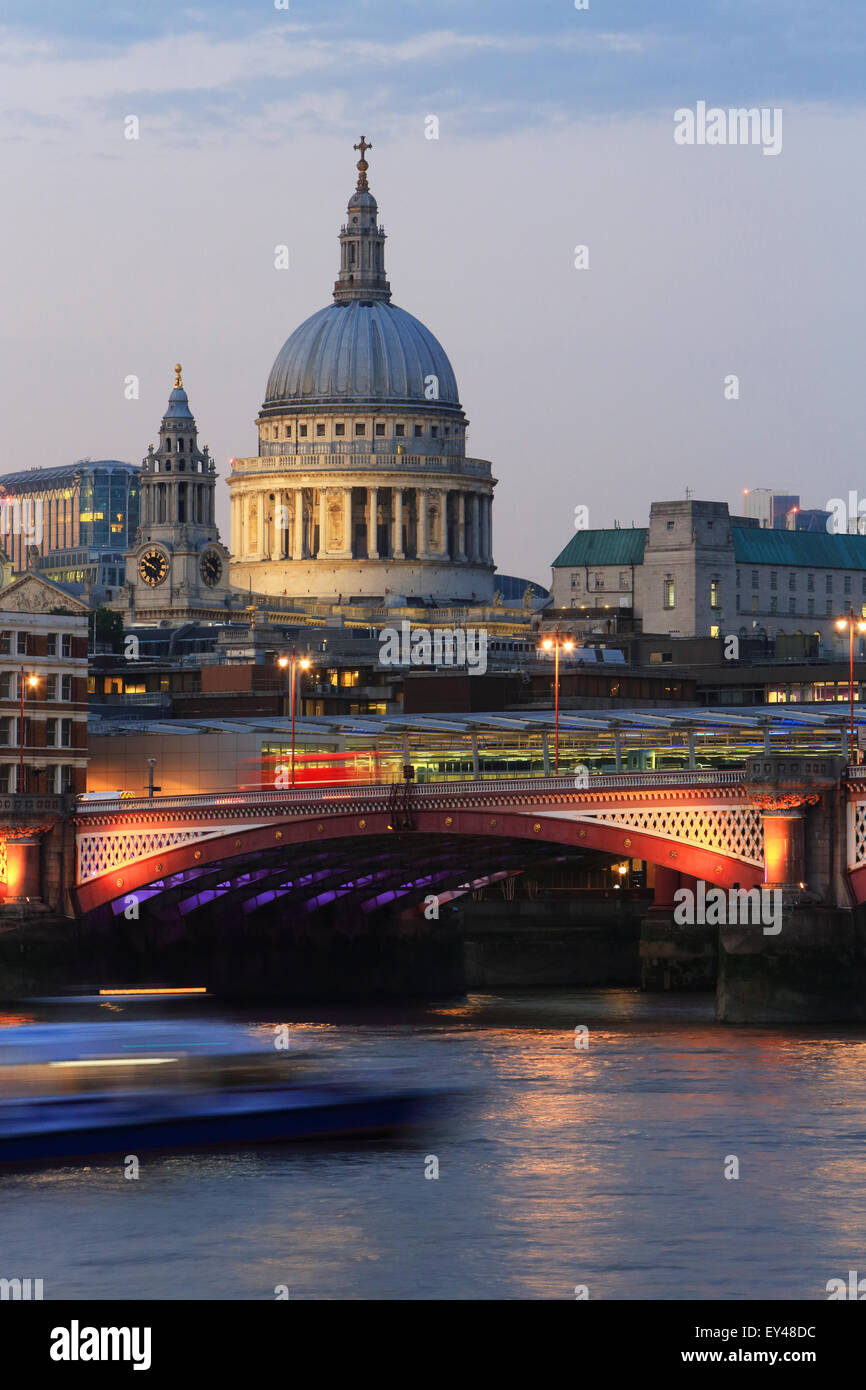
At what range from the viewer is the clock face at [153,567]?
18862 cm

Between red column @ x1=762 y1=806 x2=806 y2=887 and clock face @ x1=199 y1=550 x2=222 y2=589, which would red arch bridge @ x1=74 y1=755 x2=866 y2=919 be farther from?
clock face @ x1=199 y1=550 x2=222 y2=589

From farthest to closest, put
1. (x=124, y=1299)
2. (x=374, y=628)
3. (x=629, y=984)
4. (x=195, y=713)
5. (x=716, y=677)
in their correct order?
(x=374, y=628) → (x=716, y=677) → (x=195, y=713) → (x=629, y=984) → (x=124, y=1299)

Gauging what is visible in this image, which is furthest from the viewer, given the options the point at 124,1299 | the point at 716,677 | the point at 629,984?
the point at 716,677

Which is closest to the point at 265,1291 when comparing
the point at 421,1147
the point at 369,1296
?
the point at 369,1296

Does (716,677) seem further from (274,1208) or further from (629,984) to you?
(274,1208)

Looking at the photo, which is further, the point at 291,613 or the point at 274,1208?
the point at 291,613

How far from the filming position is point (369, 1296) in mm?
41031

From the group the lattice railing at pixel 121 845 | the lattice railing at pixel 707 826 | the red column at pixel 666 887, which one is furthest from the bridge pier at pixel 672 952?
the lattice railing at pixel 121 845

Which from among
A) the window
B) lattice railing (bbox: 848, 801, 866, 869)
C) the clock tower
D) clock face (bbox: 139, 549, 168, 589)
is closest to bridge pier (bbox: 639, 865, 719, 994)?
lattice railing (bbox: 848, 801, 866, 869)

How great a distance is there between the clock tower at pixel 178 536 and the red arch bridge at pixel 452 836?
309ft

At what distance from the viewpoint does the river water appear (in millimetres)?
42344

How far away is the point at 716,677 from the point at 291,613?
46373 mm

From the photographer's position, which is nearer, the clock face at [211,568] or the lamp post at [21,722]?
the lamp post at [21,722]

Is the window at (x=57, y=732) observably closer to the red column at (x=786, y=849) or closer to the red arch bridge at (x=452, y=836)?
the red arch bridge at (x=452, y=836)
